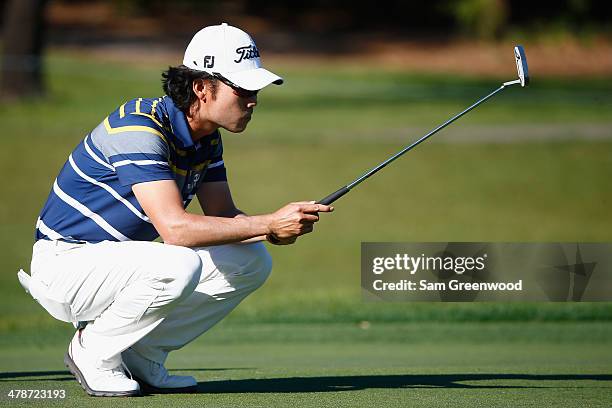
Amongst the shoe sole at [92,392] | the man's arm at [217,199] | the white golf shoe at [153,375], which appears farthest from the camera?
the man's arm at [217,199]

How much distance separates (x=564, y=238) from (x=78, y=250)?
39.4 feet

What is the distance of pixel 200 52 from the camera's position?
494cm

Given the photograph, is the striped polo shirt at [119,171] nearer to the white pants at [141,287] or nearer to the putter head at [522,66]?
the white pants at [141,287]

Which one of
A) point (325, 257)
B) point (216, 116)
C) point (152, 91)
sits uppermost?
point (152, 91)

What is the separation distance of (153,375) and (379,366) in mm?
1463

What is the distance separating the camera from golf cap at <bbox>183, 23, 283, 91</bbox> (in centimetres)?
487

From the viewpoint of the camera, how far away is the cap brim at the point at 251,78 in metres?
4.83

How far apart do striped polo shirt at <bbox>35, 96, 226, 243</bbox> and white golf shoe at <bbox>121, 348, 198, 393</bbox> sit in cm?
55

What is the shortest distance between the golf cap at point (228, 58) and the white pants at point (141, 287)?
2.56 ft

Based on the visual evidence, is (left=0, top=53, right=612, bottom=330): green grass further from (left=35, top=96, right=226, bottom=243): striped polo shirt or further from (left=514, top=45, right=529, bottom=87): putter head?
(left=35, top=96, right=226, bottom=243): striped polo shirt

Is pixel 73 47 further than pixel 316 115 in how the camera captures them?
Yes

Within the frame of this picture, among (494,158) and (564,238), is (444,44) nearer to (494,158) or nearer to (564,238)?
(494,158)

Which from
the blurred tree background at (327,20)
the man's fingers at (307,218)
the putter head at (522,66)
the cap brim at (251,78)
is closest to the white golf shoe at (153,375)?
the man's fingers at (307,218)

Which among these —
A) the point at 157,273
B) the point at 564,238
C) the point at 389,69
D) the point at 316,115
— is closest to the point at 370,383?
the point at 157,273
